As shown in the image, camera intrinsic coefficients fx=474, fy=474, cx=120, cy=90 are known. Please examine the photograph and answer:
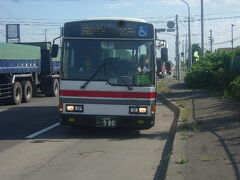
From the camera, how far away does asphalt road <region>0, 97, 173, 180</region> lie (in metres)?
7.99

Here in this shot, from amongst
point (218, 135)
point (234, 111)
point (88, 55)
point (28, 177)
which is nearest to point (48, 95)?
point (234, 111)

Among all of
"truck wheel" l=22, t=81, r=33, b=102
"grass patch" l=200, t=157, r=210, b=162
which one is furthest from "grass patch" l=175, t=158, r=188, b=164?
"truck wheel" l=22, t=81, r=33, b=102

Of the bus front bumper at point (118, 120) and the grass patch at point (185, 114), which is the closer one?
the bus front bumper at point (118, 120)

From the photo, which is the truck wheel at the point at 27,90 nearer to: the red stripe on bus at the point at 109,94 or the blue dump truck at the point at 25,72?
the blue dump truck at the point at 25,72

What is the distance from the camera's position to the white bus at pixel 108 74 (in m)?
11.4

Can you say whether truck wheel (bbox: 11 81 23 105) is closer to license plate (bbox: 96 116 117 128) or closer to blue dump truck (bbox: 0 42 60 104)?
blue dump truck (bbox: 0 42 60 104)

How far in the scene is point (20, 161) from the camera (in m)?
8.98

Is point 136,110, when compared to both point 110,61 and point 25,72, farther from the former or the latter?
point 25,72

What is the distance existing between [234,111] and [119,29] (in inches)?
218

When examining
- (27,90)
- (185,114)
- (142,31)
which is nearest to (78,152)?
(142,31)

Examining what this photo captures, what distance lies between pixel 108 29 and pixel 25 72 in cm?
1255

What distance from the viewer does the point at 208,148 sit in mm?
9281

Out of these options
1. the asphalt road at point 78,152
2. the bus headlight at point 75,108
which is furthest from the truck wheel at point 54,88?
the bus headlight at point 75,108

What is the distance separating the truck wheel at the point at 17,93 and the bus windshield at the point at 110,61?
1097 centimetres
